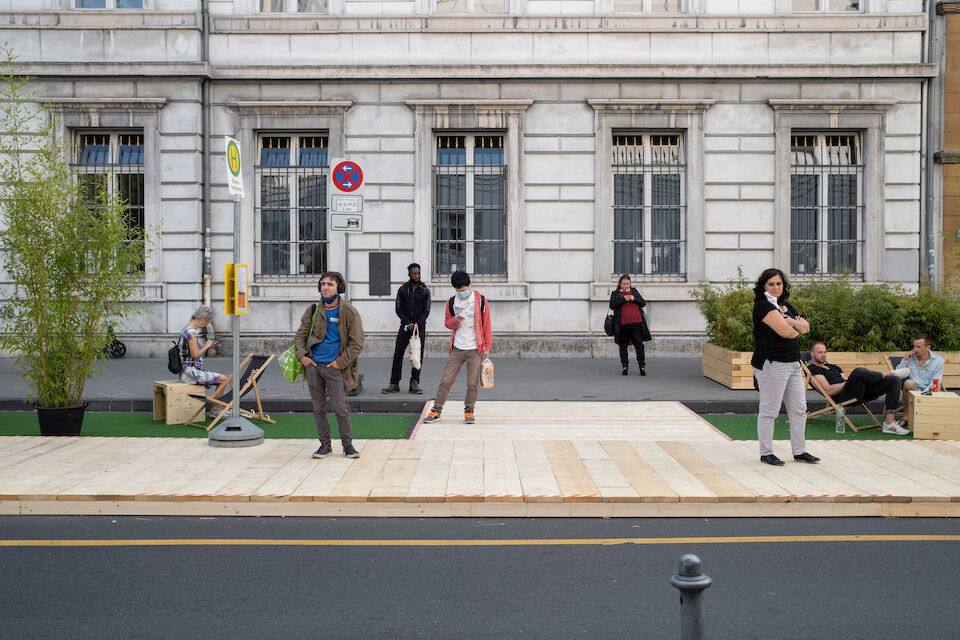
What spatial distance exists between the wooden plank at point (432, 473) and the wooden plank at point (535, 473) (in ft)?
2.14

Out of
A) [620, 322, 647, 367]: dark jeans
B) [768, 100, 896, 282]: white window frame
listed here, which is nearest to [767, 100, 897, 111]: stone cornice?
[768, 100, 896, 282]: white window frame

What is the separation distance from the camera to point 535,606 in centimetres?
491

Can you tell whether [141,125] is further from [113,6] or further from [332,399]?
[332,399]

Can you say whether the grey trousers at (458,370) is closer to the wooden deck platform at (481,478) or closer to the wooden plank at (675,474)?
the wooden deck platform at (481,478)

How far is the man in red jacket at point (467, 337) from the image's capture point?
10641mm

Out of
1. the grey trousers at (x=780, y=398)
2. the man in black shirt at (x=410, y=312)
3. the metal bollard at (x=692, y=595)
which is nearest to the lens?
the metal bollard at (x=692, y=595)

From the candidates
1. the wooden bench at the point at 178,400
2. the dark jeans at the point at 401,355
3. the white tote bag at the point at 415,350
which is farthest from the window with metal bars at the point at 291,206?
the wooden bench at the point at 178,400

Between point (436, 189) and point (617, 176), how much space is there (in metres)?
3.57

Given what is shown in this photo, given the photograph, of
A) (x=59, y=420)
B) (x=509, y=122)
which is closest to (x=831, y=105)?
(x=509, y=122)

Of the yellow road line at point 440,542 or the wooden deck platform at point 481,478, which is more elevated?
the wooden deck platform at point 481,478

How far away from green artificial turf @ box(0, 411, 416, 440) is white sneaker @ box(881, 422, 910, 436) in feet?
17.8

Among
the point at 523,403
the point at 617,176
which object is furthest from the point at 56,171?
the point at 617,176

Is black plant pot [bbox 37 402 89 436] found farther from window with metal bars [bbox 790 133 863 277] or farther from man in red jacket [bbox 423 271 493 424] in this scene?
window with metal bars [bbox 790 133 863 277]

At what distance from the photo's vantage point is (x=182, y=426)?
10.8 metres
